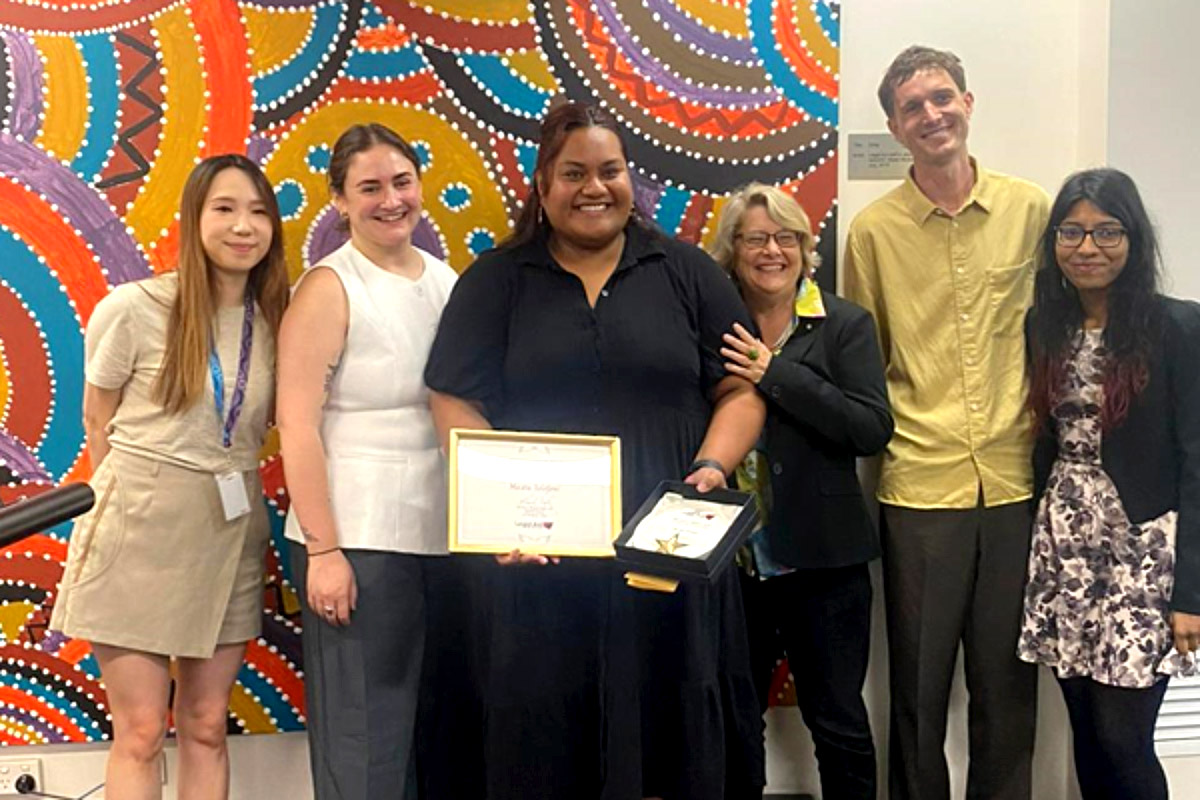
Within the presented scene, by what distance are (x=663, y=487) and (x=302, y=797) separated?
61.2 inches

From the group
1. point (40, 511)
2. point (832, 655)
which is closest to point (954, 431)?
point (832, 655)

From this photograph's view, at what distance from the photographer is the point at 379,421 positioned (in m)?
2.00

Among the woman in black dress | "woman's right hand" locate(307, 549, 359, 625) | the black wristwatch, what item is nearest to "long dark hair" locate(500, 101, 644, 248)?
the woman in black dress

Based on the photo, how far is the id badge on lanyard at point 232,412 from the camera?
2.07 meters

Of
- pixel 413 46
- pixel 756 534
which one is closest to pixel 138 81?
pixel 413 46

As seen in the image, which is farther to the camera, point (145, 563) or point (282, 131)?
point (282, 131)

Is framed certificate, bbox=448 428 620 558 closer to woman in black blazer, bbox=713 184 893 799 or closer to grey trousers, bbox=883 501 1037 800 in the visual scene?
woman in black blazer, bbox=713 184 893 799

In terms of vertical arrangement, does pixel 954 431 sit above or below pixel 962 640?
above

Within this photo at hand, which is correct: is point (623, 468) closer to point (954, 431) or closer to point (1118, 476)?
point (954, 431)

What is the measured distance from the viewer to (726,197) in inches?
101

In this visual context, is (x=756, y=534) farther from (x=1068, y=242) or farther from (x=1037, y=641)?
(x=1068, y=242)

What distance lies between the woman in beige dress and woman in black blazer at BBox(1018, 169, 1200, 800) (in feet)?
5.66

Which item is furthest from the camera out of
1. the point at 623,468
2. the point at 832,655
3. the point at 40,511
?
the point at 832,655

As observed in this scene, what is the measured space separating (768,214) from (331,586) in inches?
48.1
